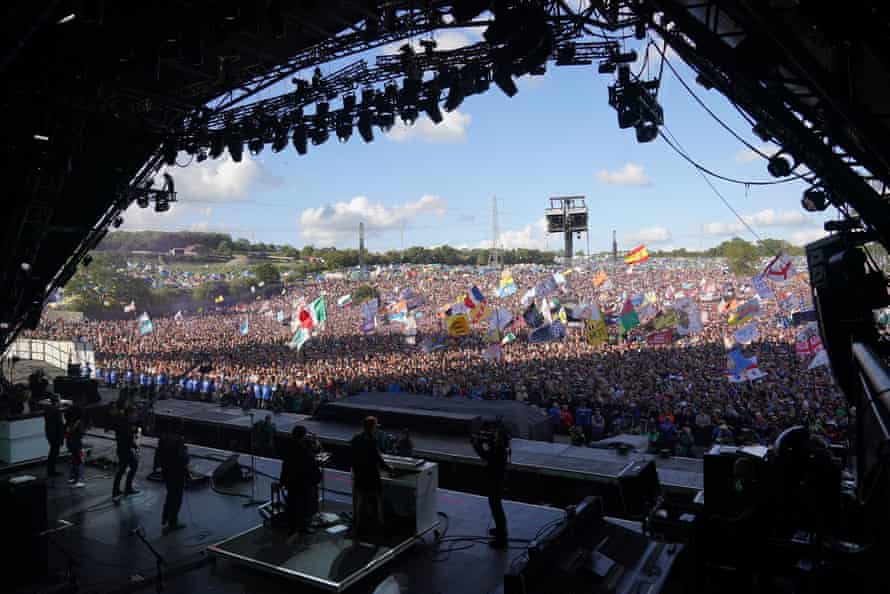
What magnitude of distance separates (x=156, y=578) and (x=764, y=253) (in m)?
94.9

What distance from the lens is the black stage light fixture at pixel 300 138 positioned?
1170 centimetres

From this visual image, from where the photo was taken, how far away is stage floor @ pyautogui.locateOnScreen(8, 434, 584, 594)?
17.5ft

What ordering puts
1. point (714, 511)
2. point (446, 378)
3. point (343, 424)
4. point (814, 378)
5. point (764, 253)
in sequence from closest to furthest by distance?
point (714, 511) < point (343, 424) < point (814, 378) < point (446, 378) < point (764, 253)

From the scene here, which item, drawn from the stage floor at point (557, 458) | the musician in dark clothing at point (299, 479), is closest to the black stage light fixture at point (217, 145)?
the stage floor at point (557, 458)

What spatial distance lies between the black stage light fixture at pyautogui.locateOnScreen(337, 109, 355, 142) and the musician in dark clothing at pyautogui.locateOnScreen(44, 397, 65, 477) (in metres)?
6.79

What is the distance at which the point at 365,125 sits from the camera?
11000 millimetres

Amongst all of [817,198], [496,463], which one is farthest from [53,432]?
[817,198]

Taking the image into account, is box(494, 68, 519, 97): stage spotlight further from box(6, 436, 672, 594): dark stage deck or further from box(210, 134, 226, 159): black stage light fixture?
box(210, 134, 226, 159): black stage light fixture

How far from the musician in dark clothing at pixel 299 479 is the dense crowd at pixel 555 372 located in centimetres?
591

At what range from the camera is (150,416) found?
39.7 feet

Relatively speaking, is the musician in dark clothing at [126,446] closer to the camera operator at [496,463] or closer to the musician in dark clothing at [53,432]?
the musician in dark clothing at [53,432]

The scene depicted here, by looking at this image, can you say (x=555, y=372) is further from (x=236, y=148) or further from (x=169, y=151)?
(x=169, y=151)

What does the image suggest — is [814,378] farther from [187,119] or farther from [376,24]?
[187,119]

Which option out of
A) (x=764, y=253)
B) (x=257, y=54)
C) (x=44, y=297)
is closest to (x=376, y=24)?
(x=257, y=54)
